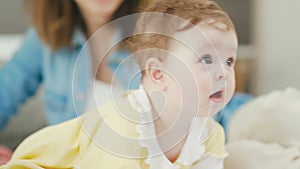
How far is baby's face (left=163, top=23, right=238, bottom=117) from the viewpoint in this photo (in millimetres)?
341

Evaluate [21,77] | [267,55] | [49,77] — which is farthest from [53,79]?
[267,55]

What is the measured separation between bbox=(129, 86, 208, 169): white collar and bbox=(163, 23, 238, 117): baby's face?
0.02m

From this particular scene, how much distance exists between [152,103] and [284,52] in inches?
27.0

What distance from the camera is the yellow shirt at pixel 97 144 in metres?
0.36

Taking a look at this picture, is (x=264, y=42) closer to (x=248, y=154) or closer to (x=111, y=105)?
(x=248, y=154)

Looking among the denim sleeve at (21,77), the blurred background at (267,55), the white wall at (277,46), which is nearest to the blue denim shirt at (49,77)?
the denim sleeve at (21,77)

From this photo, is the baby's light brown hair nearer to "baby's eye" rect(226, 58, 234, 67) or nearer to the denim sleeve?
"baby's eye" rect(226, 58, 234, 67)

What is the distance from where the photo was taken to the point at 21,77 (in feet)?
2.62

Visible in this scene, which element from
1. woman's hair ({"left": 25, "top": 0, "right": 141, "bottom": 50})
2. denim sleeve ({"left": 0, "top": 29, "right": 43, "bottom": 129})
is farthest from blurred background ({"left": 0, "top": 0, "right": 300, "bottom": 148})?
woman's hair ({"left": 25, "top": 0, "right": 141, "bottom": 50})

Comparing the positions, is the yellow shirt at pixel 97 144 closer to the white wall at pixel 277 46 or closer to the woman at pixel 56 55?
the woman at pixel 56 55

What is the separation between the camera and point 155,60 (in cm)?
35

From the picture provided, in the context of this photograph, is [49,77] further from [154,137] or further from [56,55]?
[154,137]

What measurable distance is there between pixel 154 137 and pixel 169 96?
1.1 inches

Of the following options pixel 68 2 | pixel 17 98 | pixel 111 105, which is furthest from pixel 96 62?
pixel 17 98
